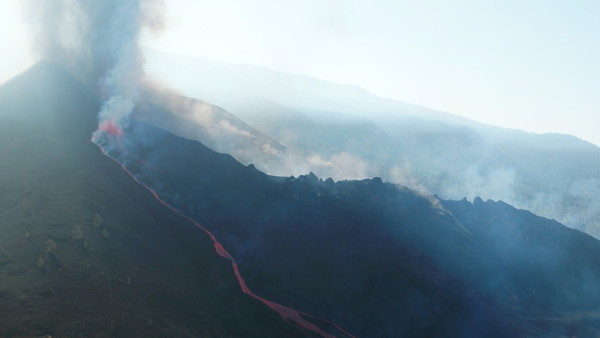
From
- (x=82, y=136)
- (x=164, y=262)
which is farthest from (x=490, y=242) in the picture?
(x=82, y=136)

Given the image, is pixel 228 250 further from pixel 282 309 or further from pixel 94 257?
pixel 94 257

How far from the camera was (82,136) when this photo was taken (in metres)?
72.9

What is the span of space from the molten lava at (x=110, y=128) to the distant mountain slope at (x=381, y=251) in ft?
7.72

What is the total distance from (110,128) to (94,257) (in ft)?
134

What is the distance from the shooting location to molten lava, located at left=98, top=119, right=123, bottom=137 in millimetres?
77875

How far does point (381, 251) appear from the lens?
58.3 metres

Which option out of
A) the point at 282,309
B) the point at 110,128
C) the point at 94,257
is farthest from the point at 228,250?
the point at 110,128

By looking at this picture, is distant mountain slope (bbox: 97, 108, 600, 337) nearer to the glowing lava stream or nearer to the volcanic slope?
the glowing lava stream

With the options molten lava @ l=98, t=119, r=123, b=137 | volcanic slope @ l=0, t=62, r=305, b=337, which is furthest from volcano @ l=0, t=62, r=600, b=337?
molten lava @ l=98, t=119, r=123, b=137

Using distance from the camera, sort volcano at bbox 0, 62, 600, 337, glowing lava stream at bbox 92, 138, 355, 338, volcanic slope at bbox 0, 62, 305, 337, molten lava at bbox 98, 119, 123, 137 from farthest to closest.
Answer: molten lava at bbox 98, 119, 123, 137 → glowing lava stream at bbox 92, 138, 355, 338 → volcano at bbox 0, 62, 600, 337 → volcanic slope at bbox 0, 62, 305, 337

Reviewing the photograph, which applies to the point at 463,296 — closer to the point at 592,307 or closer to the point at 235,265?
the point at 235,265

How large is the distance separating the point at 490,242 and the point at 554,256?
10304mm

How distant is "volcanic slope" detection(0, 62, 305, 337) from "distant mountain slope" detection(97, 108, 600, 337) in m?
5.58

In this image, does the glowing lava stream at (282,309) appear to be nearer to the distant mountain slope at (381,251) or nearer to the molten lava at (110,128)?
the distant mountain slope at (381,251)
